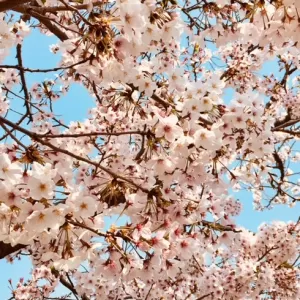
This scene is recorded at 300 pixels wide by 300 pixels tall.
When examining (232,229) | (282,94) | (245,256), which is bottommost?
(232,229)

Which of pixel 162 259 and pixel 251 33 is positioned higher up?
pixel 251 33

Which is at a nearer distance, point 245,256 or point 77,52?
point 77,52

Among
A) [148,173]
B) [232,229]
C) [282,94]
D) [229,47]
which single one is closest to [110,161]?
[148,173]

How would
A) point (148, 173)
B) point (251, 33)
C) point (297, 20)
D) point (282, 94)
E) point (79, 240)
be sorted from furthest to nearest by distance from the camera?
1. point (282, 94)
2. point (148, 173)
3. point (251, 33)
4. point (79, 240)
5. point (297, 20)

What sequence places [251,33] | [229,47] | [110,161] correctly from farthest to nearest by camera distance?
[229,47], [110,161], [251,33]

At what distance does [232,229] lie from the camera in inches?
149

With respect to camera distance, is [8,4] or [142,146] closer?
[8,4]

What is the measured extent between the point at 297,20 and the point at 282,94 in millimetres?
6055

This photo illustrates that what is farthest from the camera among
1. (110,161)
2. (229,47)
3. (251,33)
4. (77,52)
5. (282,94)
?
(282,94)

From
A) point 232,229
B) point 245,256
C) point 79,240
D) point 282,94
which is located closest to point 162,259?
point 79,240

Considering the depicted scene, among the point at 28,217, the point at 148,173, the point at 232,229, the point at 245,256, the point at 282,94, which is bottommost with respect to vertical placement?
the point at 28,217

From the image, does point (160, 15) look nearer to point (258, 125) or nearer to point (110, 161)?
point (258, 125)

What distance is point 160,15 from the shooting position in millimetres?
3025

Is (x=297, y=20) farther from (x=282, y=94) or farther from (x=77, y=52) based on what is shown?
(x=282, y=94)
